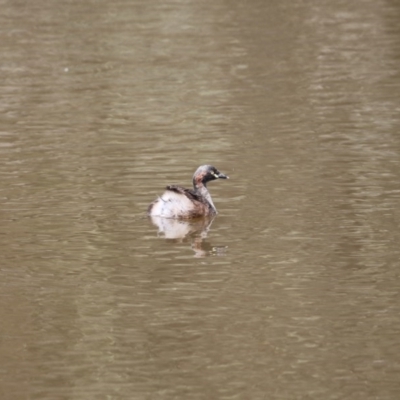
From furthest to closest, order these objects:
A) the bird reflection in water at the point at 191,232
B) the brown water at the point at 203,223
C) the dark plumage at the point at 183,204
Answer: the dark plumage at the point at 183,204 < the bird reflection in water at the point at 191,232 < the brown water at the point at 203,223

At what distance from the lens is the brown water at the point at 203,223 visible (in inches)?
344

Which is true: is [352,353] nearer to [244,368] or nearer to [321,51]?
[244,368]

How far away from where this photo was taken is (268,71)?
20.7 meters

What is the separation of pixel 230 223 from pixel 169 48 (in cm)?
1083

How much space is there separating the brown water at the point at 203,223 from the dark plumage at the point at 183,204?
0.13 m

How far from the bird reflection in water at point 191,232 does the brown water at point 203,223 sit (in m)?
0.03

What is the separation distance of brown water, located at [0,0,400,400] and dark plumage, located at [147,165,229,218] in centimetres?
13

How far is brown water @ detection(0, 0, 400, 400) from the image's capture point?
344 inches

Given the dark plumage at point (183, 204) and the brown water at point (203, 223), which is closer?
the brown water at point (203, 223)

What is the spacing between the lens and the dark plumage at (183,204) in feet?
41.2

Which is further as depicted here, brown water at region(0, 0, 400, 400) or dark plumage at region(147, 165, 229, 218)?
dark plumage at region(147, 165, 229, 218)

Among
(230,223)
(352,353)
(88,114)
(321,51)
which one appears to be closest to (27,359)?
(352,353)

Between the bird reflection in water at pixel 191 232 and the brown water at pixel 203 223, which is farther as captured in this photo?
the bird reflection in water at pixel 191 232

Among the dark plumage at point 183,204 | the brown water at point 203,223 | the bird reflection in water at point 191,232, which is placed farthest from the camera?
the dark plumage at point 183,204
